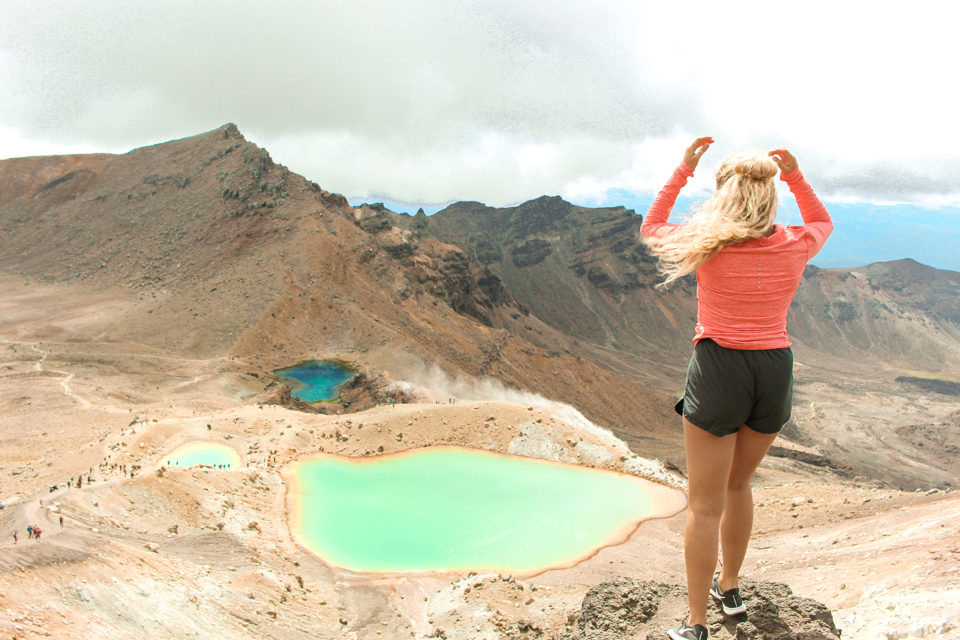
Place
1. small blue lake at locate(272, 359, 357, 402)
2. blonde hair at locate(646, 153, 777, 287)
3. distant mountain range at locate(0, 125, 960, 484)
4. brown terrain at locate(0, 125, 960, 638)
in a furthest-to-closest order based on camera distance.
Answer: distant mountain range at locate(0, 125, 960, 484) < small blue lake at locate(272, 359, 357, 402) < brown terrain at locate(0, 125, 960, 638) < blonde hair at locate(646, 153, 777, 287)

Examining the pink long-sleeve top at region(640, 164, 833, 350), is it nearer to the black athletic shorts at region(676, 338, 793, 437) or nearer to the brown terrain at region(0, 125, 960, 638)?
the black athletic shorts at region(676, 338, 793, 437)

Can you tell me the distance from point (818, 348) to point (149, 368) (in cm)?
14846

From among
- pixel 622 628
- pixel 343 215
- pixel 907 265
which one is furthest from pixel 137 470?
pixel 907 265

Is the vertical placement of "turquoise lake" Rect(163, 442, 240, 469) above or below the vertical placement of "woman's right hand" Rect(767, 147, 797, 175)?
below

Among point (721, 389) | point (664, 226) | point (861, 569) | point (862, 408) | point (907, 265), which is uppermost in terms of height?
point (907, 265)

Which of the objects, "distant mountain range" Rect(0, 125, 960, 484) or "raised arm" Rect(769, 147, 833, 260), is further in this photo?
"distant mountain range" Rect(0, 125, 960, 484)

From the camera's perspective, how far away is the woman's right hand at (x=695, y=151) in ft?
13.0

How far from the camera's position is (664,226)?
369cm

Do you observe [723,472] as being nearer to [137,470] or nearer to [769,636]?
[769,636]

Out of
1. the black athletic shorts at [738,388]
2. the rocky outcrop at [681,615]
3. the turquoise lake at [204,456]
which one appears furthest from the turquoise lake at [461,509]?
the black athletic shorts at [738,388]

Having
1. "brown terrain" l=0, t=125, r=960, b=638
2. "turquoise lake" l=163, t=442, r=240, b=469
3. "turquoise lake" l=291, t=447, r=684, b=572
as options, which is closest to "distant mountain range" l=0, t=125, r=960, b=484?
"brown terrain" l=0, t=125, r=960, b=638

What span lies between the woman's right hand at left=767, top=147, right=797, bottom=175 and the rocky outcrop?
3.19 meters

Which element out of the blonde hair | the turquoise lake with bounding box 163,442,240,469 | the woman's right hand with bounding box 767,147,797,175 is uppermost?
the woman's right hand with bounding box 767,147,797,175

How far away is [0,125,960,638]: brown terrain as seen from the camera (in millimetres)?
7281
